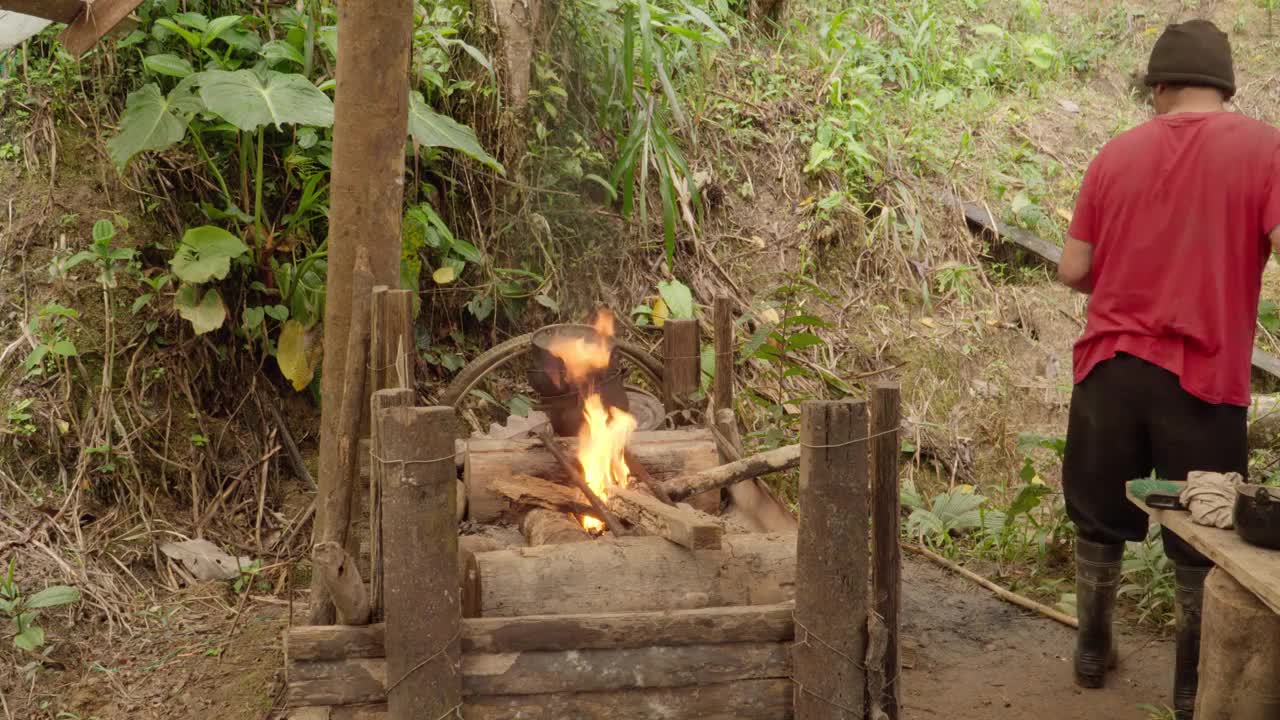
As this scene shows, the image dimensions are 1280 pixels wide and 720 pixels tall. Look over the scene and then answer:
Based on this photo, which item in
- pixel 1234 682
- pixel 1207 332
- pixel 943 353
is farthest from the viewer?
pixel 943 353

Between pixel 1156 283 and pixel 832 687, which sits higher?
pixel 1156 283

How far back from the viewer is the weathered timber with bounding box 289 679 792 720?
118 inches

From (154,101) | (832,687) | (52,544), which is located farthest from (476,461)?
(154,101)

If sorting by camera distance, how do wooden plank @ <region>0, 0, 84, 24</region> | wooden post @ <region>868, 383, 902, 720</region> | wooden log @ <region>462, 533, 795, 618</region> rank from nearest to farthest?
wooden post @ <region>868, 383, 902, 720</region> < wooden log @ <region>462, 533, 795, 618</region> < wooden plank @ <region>0, 0, 84, 24</region>

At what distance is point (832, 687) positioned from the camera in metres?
3.04

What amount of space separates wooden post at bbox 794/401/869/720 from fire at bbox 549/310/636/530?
1.25 metres

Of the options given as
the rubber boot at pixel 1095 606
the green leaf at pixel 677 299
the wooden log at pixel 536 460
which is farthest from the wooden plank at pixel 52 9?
the rubber boot at pixel 1095 606

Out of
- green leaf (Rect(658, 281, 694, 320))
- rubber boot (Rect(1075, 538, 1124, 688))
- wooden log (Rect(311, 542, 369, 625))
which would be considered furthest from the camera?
green leaf (Rect(658, 281, 694, 320))

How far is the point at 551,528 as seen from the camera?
375cm

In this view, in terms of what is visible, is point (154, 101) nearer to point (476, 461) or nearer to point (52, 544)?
point (52, 544)

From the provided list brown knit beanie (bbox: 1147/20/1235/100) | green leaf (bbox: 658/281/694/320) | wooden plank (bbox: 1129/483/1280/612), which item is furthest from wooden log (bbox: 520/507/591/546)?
green leaf (bbox: 658/281/694/320)

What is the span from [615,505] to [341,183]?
1419mm

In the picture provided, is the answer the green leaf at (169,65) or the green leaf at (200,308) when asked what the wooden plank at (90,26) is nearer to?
the green leaf at (169,65)

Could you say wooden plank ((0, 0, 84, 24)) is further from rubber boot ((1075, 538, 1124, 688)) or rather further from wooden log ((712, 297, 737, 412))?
rubber boot ((1075, 538, 1124, 688))
